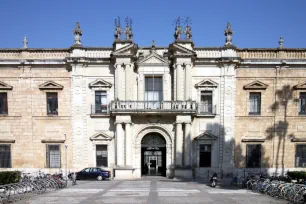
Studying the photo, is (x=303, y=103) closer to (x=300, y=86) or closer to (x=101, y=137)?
(x=300, y=86)

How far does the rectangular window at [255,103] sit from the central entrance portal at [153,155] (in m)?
8.66

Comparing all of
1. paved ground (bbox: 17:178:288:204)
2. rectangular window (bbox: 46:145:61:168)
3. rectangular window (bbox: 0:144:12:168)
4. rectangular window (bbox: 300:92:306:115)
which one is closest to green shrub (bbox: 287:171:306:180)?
paved ground (bbox: 17:178:288:204)

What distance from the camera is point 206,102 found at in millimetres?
25359

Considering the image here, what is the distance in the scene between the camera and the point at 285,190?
15.1 meters

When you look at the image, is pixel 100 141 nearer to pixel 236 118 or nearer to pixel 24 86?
pixel 24 86

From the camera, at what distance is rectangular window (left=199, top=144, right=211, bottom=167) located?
24984 millimetres

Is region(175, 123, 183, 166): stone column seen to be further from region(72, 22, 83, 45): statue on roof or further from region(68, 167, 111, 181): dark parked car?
region(72, 22, 83, 45): statue on roof

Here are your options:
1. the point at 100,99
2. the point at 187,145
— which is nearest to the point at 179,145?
the point at 187,145

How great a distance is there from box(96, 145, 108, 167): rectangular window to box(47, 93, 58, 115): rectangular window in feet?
17.2

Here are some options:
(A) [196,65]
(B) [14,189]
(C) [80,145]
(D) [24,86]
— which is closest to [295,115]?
(A) [196,65]

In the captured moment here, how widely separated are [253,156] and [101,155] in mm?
13847

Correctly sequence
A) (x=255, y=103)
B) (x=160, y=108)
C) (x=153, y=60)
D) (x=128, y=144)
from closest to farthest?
(x=128, y=144) → (x=160, y=108) → (x=153, y=60) → (x=255, y=103)

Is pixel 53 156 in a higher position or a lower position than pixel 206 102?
lower

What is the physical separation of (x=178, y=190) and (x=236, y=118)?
10326 mm
